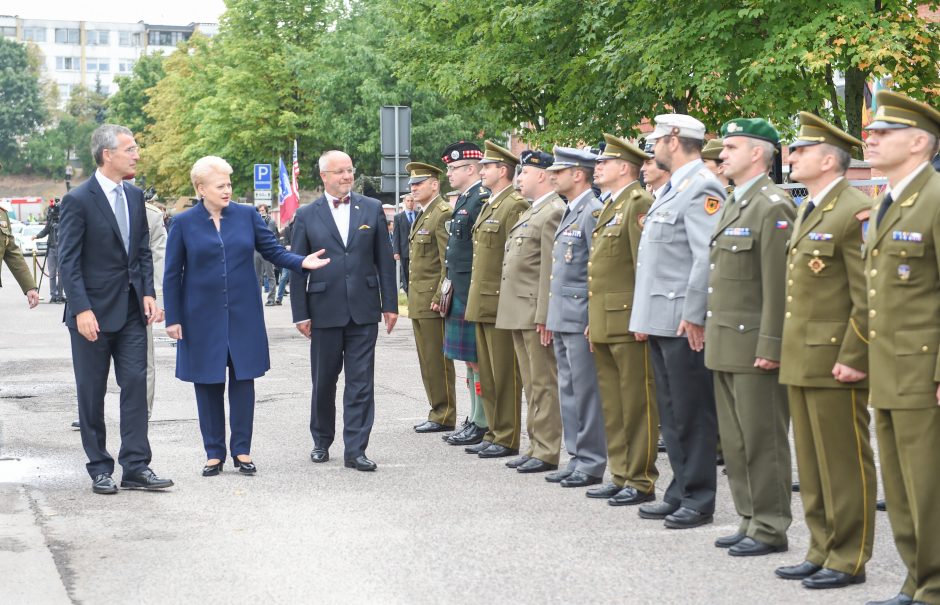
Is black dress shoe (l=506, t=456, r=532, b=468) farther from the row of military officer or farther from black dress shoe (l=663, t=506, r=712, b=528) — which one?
black dress shoe (l=663, t=506, r=712, b=528)

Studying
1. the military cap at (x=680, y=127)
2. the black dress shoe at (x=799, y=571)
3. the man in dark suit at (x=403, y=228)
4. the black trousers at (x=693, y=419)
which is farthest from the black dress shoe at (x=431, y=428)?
the man in dark suit at (x=403, y=228)

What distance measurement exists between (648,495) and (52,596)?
3.55 meters

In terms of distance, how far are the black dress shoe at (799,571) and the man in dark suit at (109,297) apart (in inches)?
161

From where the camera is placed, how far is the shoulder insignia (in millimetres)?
7480

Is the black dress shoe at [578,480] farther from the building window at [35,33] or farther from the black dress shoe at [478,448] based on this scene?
the building window at [35,33]

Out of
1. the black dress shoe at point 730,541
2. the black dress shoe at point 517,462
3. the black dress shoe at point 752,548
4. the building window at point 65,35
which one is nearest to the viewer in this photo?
the black dress shoe at point 752,548

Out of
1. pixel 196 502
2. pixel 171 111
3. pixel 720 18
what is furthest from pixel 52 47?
pixel 196 502

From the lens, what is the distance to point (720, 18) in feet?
66.0

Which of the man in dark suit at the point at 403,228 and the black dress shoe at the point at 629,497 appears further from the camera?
the man in dark suit at the point at 403,228

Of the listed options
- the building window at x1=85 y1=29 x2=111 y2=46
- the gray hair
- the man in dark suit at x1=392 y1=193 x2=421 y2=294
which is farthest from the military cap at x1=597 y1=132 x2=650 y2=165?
the building window at x1=85 y1=29 x2=111 y2=46

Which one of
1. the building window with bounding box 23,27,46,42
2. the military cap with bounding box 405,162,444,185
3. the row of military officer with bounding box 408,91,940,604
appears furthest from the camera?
the building window with bounding box 23,27,46,42

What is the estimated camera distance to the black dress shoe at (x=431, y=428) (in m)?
11.3

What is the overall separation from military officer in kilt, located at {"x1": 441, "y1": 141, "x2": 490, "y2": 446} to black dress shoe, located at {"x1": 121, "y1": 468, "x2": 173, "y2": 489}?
102 inches

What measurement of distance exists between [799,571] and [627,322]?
2205 mm
